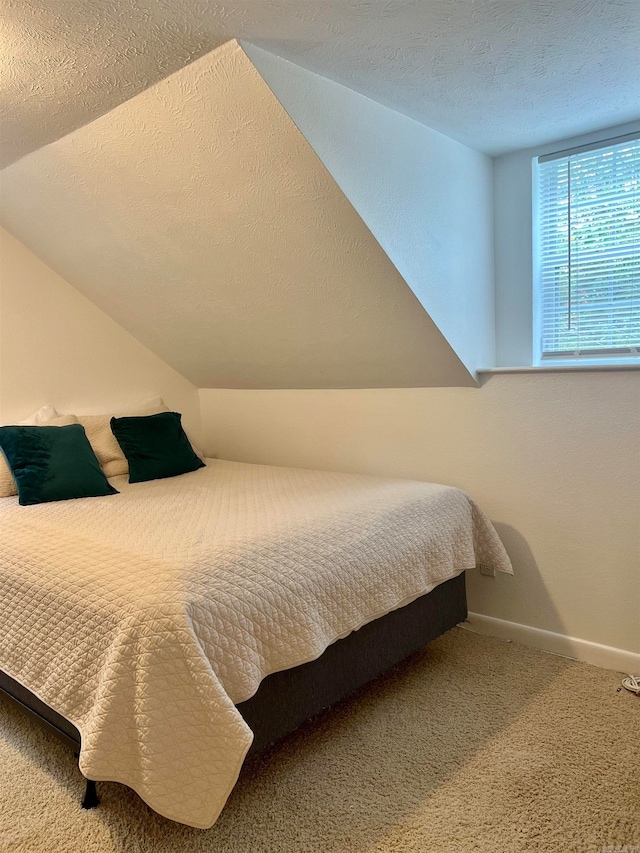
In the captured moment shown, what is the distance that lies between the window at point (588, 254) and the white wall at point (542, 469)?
0.37 m

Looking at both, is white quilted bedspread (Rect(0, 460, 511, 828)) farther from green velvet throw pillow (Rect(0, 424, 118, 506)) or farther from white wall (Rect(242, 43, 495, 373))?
white wall (Rect(242, 43, 495, 373))

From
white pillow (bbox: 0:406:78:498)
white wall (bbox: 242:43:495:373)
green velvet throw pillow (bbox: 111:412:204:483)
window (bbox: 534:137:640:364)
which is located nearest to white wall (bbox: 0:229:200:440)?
white pillow (bbox: 0:406:78:498)

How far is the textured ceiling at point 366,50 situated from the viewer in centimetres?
159

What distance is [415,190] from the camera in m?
2.37

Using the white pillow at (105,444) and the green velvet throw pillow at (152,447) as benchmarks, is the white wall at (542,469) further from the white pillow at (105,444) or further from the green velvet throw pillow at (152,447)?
the white pillow at (105,444)

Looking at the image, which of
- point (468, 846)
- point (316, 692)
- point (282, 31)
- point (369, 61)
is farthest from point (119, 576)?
point (369, 61)

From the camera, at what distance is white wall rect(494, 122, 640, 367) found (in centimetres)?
274

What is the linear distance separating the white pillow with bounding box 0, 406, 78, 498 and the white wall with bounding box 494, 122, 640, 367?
209cm

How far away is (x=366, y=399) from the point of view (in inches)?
120

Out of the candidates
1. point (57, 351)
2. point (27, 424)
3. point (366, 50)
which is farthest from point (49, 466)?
point (366, 50)

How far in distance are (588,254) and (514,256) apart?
0.31 m

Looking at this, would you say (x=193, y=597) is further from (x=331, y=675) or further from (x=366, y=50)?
(x=366, y=50)

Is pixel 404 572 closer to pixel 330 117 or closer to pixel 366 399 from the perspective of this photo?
pixel 366 399

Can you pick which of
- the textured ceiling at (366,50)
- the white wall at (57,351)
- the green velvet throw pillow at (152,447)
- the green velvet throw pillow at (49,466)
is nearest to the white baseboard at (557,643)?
the green velvet throw pillow at (152,447)
